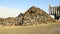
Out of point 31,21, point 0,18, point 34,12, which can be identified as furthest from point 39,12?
point 0,18

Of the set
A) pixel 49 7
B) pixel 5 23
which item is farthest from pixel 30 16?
pixel 49 7

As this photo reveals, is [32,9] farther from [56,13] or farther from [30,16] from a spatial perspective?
[56,13]

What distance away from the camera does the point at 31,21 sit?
38594 mm

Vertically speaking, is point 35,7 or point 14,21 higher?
point 35,7

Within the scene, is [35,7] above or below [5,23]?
above

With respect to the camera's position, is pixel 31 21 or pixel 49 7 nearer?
pixel 31 21

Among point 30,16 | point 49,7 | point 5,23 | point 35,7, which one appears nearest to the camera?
point 5,23

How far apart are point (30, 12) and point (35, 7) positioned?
177cm

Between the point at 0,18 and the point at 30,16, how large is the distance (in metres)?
7.12

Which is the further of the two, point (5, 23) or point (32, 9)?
point (32, 9)

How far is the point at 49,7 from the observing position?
175ft

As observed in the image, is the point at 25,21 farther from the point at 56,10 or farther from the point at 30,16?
the point at 56,10

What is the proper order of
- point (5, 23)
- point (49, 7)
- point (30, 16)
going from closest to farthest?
point (5, 23) < point (30, 16) < point (49, 7)

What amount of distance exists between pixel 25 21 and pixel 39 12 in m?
6.28
